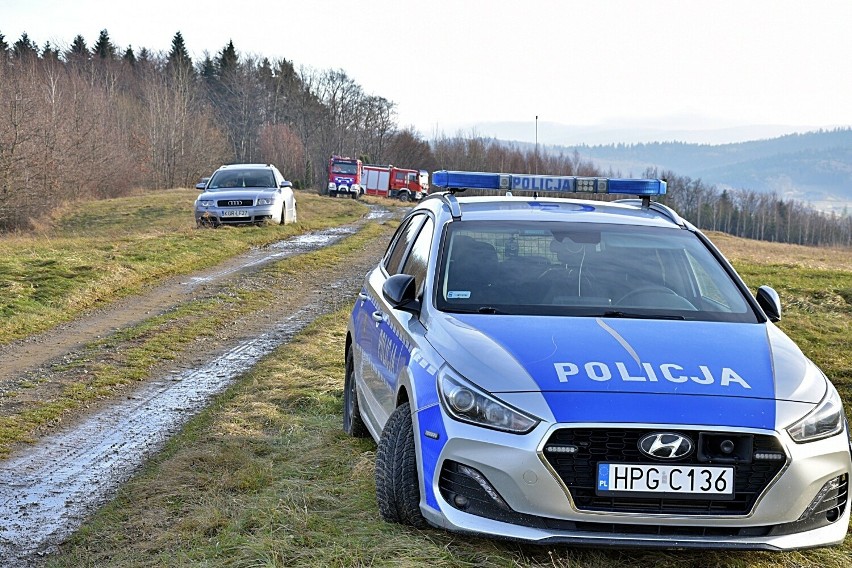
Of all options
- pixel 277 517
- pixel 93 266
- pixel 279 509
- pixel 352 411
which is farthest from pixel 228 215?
pixel 277 517

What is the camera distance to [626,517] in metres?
3.44

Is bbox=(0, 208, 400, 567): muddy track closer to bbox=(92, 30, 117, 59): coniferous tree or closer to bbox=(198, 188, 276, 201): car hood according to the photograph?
bbox=(198, 188, 276, 201): car hood

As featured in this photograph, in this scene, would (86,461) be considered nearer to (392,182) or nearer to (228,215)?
(228,215)

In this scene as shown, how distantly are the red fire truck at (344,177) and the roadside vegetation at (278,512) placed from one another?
2427 inches

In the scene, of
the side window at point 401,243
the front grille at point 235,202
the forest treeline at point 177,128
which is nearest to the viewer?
the side window at point 401,243

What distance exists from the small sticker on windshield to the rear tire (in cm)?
141

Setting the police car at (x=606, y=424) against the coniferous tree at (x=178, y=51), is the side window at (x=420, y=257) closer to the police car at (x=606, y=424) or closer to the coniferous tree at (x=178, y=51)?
the police car at (x=606, y=424)

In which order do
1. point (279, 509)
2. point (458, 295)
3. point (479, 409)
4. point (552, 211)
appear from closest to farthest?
point (479, 409), point (279, 509), point (458, 295), point (552, 211)

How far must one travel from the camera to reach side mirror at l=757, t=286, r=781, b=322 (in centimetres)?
476

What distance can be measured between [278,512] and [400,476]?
71 centimetres

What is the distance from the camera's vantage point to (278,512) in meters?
4.27

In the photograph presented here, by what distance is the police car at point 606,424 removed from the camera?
3.44 metres

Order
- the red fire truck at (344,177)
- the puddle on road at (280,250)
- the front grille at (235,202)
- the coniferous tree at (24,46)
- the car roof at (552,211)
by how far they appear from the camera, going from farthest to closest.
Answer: the coniferous tree at (24,46) → the red fire truck at (344,177) → the front grille at (235,202) → the puddle on road at (280,250) → the car roof at (552,211)

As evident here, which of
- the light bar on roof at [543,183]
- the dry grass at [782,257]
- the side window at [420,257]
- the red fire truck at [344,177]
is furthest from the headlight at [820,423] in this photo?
the red fire truck at [344,177]
